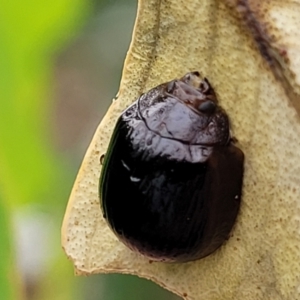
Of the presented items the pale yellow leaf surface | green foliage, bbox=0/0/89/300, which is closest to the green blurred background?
green foliage, bbox=0/0/89/300

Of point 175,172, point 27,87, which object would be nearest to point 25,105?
point 27,87

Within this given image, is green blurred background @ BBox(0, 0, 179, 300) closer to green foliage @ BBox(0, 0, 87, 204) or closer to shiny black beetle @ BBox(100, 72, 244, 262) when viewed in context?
green foliage @ BBox(0, 0, 87, 204)

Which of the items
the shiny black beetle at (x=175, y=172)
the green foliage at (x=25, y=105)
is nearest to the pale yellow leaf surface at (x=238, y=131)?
the shiny black beetle at (x=175, y=172)

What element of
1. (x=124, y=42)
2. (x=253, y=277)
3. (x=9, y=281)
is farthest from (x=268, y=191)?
(x=124, y=42)

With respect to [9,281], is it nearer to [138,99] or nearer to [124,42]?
[138,99]

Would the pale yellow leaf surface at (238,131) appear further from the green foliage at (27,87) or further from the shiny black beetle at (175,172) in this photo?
the green foliage at (27,87)

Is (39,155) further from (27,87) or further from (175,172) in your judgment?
(175,172)
